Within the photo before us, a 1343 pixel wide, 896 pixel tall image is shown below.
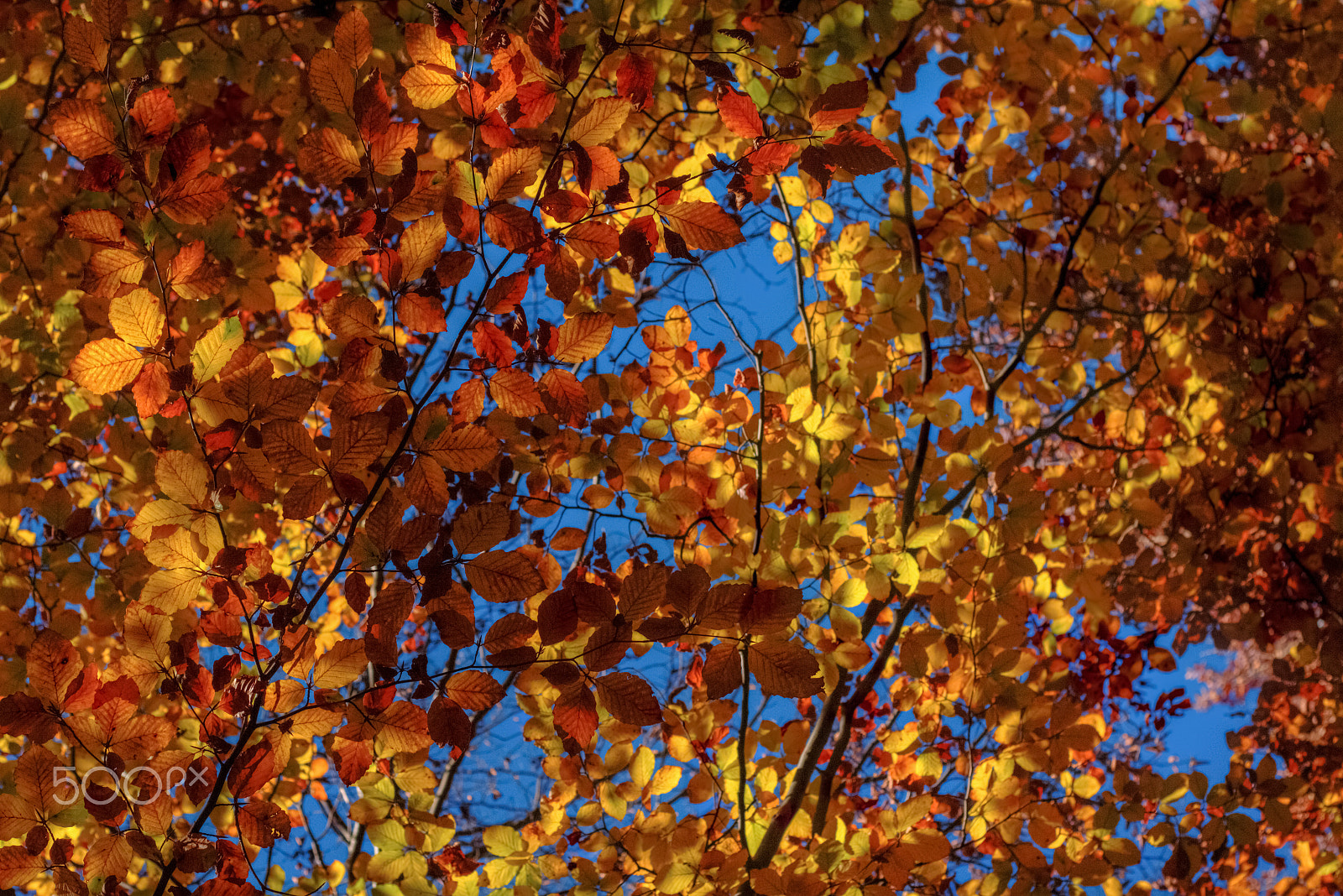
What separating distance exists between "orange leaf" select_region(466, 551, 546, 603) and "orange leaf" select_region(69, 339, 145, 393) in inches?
22.6

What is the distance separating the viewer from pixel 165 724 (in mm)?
1275

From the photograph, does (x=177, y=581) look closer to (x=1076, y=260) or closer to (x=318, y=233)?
(x=318, y=233)

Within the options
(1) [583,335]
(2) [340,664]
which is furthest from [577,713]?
(1) [583,335]

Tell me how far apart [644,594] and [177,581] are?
2.25 feet

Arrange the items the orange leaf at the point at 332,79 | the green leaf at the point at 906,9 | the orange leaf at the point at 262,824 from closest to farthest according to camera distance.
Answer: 1. the orange leaf at the point at 332,79
2. the orange leaf at the point at 262,824
3. the green leaf at the point at 906,9

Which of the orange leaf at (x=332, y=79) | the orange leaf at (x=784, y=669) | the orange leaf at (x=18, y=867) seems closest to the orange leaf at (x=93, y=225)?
the orange leaf at (x=332, y=79)

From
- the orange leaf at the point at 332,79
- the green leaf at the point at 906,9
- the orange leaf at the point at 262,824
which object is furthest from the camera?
the green leaf at the point at 906,9

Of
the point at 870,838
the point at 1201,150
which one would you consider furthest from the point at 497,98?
the point at 1201,150

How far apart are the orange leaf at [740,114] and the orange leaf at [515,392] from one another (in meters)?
0.50

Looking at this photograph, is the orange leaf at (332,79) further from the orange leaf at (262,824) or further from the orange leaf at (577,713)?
the orange leaf at (262,824)

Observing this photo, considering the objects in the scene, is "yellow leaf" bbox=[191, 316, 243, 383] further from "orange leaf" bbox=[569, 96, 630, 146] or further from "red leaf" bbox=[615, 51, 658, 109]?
"red leaf" bbox=[615, 51, 658, 109]

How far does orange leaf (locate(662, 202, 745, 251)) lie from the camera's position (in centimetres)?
123

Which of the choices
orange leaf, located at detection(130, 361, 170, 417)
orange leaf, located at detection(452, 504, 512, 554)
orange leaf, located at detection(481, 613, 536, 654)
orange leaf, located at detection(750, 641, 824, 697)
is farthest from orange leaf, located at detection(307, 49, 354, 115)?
orange leaf, located at detection(750, 641, 824, 697)

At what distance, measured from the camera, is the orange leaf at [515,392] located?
127cm
